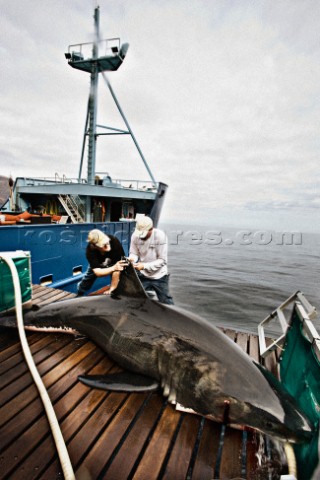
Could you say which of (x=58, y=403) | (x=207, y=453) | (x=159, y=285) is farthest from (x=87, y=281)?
(x=207, y=453)

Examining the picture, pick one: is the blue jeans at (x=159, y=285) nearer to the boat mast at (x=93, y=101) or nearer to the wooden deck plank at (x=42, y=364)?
the wooden deck plank at (x=42, y=364)

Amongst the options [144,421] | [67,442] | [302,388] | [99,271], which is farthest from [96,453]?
[99,271]

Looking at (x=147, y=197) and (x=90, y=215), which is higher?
(x=147, y=197)

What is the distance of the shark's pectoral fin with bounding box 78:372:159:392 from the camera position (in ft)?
9.03

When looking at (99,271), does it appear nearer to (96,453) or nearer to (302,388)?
(96,453)

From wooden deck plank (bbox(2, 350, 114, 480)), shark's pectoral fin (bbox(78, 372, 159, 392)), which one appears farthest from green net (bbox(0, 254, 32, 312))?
shark's pectoral fin (bbox(78, 372, 159, 392))

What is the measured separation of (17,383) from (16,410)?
0.45 metres

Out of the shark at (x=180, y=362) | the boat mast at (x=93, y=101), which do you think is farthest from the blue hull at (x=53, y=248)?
the boat mast at (x=93, y=101)

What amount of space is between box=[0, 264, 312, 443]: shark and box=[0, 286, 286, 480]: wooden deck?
175 mm

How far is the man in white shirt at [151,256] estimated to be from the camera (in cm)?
466

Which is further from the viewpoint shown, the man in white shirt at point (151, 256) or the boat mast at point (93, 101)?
the boat mast at point (93, 101)

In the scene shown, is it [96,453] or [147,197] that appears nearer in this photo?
[96,453]

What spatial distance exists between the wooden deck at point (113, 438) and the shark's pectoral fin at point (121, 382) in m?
0.13

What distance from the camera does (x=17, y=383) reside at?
2.90 m
